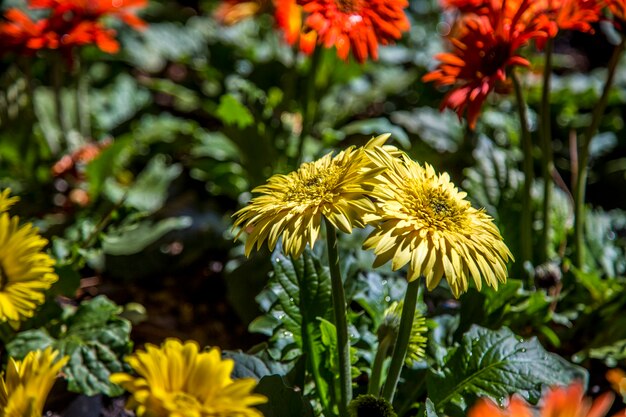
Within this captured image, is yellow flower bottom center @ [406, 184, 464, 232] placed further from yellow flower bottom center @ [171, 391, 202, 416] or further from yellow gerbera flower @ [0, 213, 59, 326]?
yellow gerbera flower @ [0, 213, 59, 326]

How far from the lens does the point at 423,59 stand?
2.80 metres

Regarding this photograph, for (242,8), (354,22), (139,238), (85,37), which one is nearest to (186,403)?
(354,22)

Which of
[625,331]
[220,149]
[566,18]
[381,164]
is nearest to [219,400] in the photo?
[381,164]

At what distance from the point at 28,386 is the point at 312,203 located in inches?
19.4

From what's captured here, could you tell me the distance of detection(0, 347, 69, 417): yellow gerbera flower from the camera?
1.10 meters

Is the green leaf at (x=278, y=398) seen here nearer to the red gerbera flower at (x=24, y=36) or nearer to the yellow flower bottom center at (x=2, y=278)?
the yellow flower bottom center at (x=2, y=278)

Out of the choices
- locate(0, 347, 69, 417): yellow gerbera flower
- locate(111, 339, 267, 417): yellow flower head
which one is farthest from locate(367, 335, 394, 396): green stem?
locate(0, 347, 69, 417): yellow gerbera flower

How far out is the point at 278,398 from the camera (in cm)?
135

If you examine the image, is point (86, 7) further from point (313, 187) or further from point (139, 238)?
point (313, 187)

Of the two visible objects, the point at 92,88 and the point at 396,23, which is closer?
the point at 396,23

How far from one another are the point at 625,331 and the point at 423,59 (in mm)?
1344

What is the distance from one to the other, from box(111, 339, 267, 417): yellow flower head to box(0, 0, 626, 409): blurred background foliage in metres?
0.54

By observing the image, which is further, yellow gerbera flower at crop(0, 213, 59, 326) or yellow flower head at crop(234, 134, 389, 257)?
yellow gerbera flower at crop(0, 213, 59, 326)

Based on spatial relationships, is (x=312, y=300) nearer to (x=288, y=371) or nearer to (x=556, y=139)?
(x=288, y=371)
